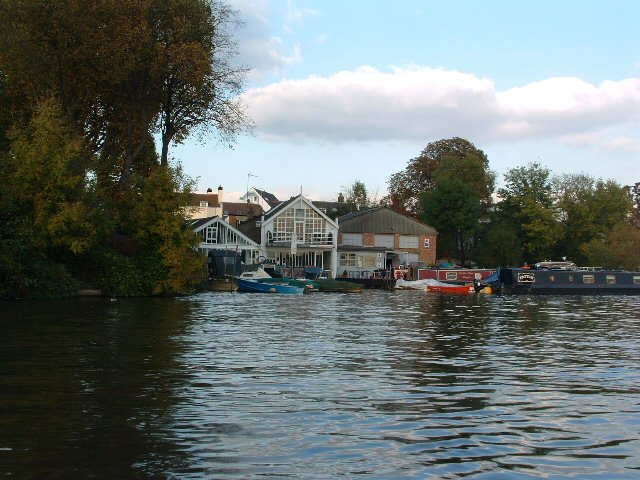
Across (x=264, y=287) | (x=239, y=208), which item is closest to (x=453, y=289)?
(x=264, y=287)

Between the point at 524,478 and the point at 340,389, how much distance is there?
5932 mm

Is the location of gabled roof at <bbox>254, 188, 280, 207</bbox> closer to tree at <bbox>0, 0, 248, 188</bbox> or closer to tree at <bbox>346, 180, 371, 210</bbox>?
tree at <bbox>346, 180, 371, 210</bbox>

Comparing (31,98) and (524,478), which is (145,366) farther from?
(31,98)

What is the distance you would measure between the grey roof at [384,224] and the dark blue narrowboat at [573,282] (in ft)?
63.9

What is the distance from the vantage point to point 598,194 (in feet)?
310

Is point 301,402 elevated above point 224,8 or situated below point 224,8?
below

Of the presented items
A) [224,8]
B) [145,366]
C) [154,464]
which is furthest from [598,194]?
[154,464]

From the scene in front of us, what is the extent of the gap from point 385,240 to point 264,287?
3242cm

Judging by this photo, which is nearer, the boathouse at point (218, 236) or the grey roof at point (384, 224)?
the boathouse at point (218, 236)

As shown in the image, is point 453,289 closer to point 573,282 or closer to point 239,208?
point 573,282

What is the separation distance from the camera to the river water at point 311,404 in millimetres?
9305

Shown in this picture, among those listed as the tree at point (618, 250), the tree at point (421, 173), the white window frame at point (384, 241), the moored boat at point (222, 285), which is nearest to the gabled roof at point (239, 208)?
the tree at point (421, 173)

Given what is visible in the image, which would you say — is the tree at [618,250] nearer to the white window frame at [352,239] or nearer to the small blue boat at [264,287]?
the white window frame at [352,239]

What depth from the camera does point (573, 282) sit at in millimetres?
69625
